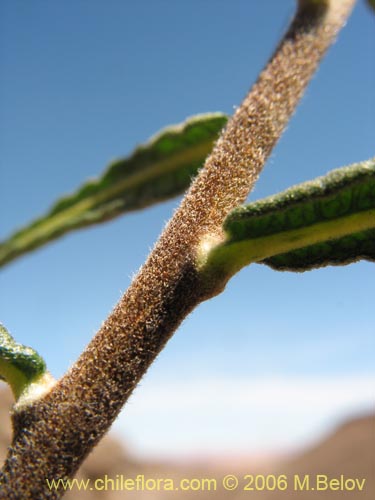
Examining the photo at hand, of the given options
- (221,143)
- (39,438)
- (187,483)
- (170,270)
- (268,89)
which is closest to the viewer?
(39,438)

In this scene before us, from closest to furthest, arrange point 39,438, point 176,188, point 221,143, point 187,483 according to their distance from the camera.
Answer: point 39,438, point 221,143, point 187,483, point 176,188

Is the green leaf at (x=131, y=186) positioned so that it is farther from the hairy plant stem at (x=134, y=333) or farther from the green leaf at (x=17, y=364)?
the green leaf at (x=17, y=364)

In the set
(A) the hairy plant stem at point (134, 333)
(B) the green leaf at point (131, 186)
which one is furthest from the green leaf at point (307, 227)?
(B) the green leaf at point (131, 186)

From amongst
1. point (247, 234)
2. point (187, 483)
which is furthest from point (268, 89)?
point (187, 483)

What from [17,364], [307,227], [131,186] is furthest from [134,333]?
[131,186]

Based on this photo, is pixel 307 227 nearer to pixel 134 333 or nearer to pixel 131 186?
pixel 134 333

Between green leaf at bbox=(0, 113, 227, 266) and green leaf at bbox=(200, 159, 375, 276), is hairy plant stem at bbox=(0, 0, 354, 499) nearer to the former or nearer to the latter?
green leaf at bbox=(200, 159, 375, 276)

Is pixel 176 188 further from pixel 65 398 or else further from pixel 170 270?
pixel 65 398
